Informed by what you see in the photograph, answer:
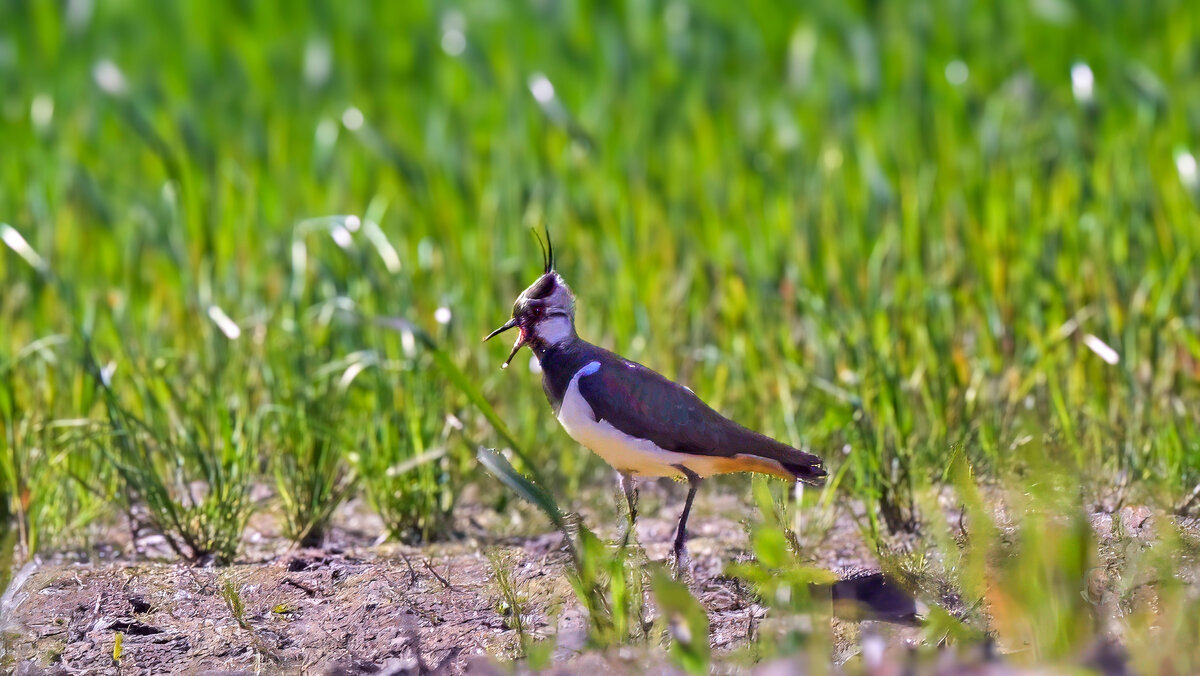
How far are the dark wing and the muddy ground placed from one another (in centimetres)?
17

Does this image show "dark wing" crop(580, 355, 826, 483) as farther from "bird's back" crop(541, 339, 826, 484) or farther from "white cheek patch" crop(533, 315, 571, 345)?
"white cheek patch" crop(533, 315, 571, 345)

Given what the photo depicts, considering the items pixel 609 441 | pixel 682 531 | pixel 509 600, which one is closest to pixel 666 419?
pixel 609 441

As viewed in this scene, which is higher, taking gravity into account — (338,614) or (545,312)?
(545,312)

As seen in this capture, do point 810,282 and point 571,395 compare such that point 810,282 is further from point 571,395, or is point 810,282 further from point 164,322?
point 164,322

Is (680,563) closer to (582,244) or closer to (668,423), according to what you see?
(668,423)

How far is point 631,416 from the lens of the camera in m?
3.28

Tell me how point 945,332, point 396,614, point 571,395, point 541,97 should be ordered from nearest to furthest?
point 396,614 → point 571,395 → point 945,332 → point 541,97

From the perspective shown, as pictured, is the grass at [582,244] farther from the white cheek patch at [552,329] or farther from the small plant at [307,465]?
the white cheek patch at [552,329]

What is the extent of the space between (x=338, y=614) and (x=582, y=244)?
250 cm

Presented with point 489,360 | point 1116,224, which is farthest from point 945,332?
point 489,360

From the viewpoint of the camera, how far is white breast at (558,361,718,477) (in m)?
3.28

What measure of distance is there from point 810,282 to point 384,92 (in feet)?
9.72

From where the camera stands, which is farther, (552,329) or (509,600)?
(552,329)

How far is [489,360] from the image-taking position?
4.70 metres
